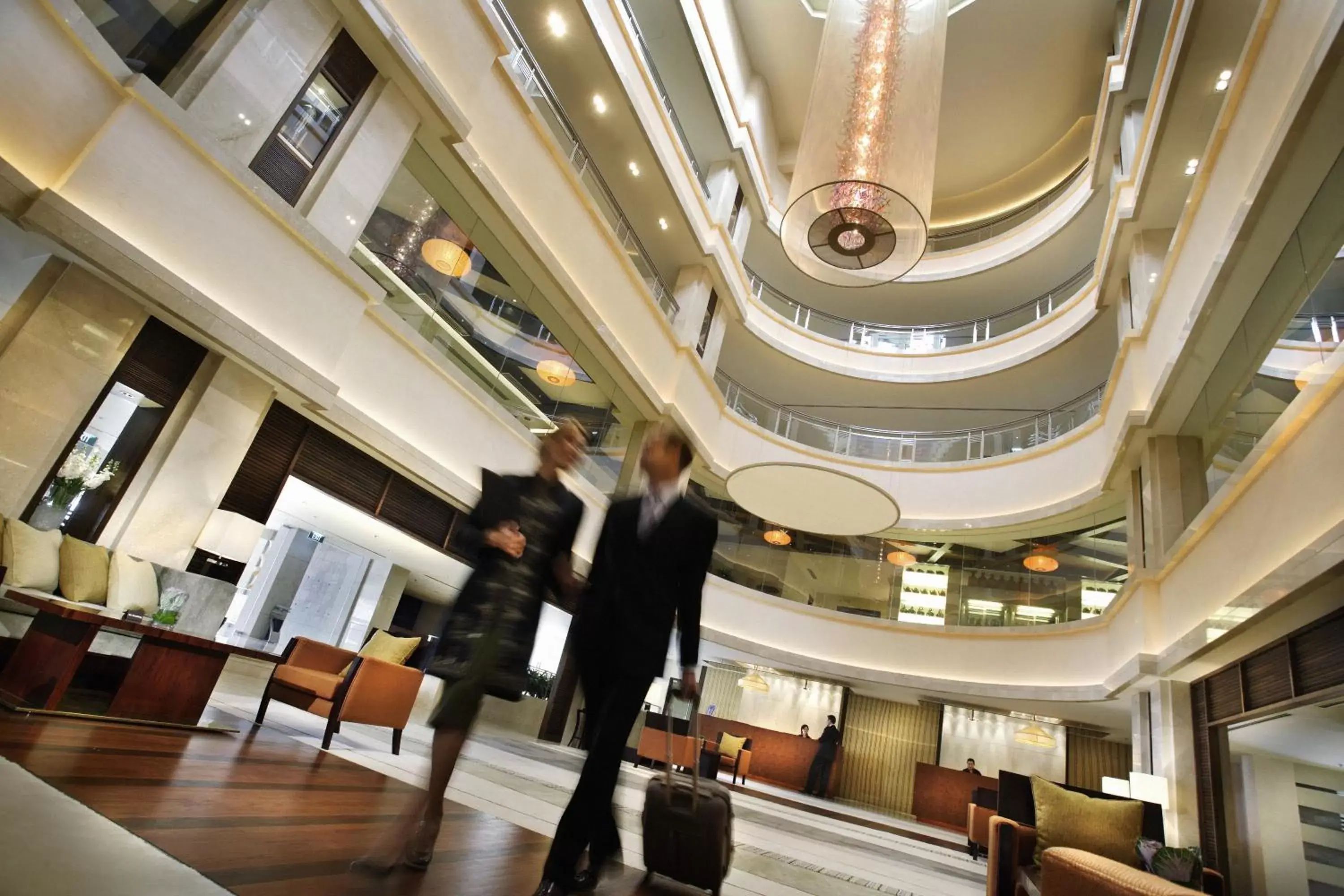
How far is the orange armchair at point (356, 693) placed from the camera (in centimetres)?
428

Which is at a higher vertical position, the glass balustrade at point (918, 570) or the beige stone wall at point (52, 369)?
the glass balustrade at point (918, 570)

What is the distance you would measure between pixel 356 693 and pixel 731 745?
386 inches

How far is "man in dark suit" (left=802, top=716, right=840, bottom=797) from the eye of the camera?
1269 centimetres

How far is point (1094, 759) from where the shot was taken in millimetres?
13180

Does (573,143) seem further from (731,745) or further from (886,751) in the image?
(886,751)

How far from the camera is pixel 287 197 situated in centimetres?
565

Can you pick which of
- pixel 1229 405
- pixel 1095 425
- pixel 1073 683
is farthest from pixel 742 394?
pixel 1229 405

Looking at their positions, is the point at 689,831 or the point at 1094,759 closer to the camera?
the point at 689,831

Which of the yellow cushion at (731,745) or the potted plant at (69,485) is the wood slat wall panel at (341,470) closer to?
the potted plant at (69,485)

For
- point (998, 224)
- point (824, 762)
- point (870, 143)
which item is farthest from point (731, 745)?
point (998, 224)

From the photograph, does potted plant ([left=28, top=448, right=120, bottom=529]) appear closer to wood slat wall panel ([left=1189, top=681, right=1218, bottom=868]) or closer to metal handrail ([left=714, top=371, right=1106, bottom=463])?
wood slat wall panel ([left=1189, top=681, right=1218, bottom=868])

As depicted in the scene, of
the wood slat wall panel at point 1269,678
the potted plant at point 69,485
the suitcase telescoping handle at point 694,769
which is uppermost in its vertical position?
the wood slat wall panel at point 1269,678

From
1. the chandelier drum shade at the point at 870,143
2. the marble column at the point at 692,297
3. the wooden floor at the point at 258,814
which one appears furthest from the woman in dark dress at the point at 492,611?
the marble column at the point at 692,297

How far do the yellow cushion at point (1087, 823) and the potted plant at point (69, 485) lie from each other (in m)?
6.71
